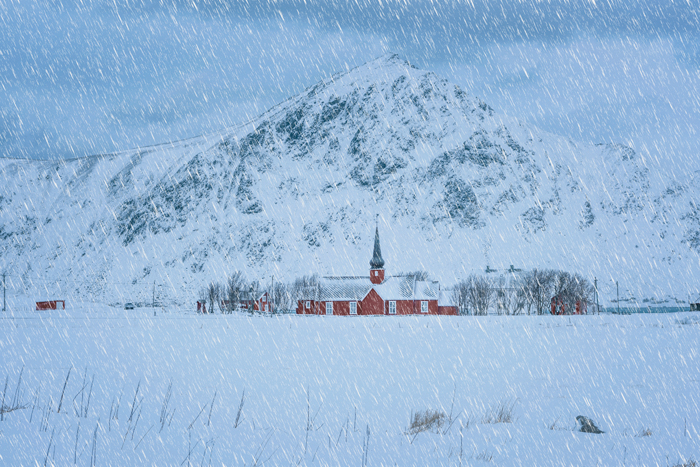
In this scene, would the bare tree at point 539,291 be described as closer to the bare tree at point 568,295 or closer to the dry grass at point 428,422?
the bare tree at point 568,295

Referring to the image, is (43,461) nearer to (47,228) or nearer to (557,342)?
(557,342)

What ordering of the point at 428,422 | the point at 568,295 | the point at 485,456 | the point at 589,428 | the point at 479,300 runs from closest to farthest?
the point at 485,456 < the point at 589,428 < the point at 428,422 < the point at 568,295 < the point at 479,300

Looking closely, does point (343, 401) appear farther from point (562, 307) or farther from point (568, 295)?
point (562, 307)

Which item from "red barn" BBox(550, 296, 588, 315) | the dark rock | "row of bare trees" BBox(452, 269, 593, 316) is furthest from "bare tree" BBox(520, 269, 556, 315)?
the dark rock

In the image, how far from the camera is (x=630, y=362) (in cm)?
1919

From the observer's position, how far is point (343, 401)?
40.0ft

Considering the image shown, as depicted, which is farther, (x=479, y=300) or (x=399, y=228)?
(x=399, y=228)

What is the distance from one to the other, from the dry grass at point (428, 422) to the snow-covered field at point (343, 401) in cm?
11

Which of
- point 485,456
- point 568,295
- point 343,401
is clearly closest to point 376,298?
point 568,295

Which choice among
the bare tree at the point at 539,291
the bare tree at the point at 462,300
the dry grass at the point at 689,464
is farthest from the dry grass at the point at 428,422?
the bare tree at the point at 539,291

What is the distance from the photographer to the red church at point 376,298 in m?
77.8

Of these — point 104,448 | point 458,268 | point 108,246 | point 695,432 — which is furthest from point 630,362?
point 108,246

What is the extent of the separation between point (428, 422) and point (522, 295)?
272ft

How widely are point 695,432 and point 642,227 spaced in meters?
178
